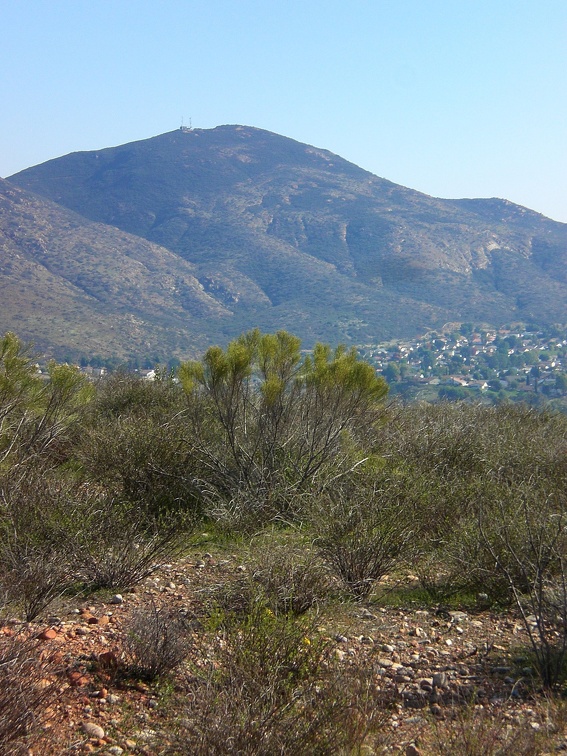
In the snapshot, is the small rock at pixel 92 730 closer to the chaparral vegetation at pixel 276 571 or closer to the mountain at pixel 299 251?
the chaparral vegetation at pixel 276 571

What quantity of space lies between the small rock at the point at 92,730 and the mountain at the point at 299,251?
40801 millimetres

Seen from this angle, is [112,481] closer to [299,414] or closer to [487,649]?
[299,414]

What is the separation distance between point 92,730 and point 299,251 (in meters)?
71.2

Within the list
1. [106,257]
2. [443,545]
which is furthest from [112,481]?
[106,257]

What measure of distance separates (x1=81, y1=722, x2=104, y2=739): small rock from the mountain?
1606 inches

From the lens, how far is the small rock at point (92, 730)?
394 cm

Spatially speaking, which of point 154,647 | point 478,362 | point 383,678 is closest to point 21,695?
point 154,647

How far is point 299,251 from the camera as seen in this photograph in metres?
73.6

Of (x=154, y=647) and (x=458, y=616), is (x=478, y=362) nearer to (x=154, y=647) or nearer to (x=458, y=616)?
(x=458, y=616)

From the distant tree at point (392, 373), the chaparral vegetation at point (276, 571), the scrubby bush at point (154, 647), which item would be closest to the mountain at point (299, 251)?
the distant tree at point (392, 373)

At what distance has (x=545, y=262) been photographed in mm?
66000

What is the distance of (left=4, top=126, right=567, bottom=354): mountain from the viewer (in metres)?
55.0

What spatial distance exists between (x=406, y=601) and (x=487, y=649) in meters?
1.28

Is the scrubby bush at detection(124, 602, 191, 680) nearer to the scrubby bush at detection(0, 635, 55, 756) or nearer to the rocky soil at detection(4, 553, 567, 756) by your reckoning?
the rocky soil at detection(4, 553, 567, 756)
